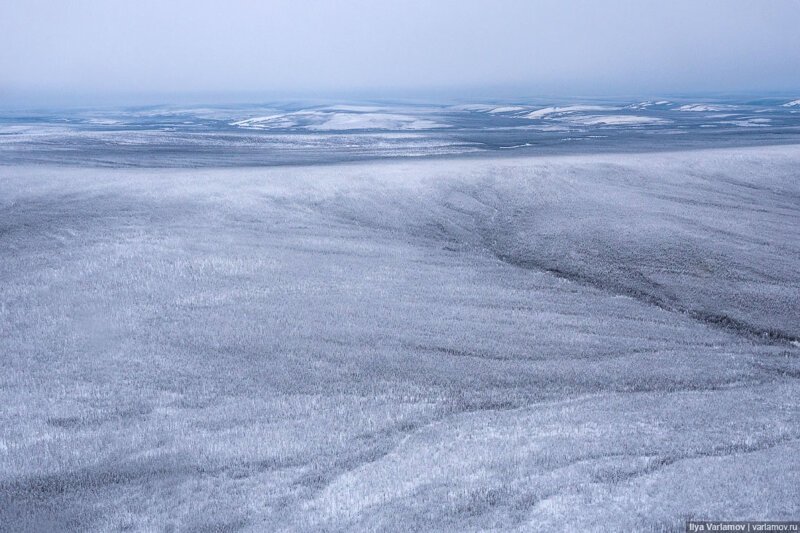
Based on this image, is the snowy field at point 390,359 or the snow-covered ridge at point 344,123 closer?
the snowy field at point 390,359

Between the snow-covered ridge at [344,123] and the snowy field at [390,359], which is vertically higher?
the snow-covered ridge at [344,123]

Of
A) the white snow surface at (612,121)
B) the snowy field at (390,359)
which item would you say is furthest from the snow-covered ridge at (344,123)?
the snowy field at (390,359)

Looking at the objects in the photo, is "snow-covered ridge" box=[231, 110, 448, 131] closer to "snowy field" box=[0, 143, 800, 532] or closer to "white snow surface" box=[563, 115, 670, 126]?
"white snow surface" box=[563, 115, 670, 126]

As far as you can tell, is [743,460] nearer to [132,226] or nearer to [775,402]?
[775,402]

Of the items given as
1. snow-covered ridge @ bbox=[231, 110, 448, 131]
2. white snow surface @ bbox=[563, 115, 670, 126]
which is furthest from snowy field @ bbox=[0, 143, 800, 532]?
white snow surface @ bbox=[563, 115, 670, 126]

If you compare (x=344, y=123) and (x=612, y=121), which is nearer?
(x=612, y=121)

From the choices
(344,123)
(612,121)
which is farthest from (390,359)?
(612,121)

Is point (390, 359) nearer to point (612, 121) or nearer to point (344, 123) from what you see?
point (344, 123)

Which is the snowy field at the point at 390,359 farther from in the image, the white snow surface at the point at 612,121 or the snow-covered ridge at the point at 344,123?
the white snow surface at the point at 612,121
